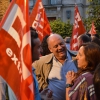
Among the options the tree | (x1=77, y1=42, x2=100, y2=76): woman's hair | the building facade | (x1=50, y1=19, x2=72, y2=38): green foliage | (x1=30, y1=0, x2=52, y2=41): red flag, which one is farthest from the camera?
the building facade

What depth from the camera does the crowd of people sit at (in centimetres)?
309

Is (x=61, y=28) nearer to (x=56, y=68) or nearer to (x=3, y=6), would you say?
(x=3, y=6)

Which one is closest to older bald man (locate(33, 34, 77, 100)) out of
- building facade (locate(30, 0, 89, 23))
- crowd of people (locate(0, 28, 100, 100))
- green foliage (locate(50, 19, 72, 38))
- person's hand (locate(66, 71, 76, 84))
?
crowd of people (locate(0, 28, 100, 100))

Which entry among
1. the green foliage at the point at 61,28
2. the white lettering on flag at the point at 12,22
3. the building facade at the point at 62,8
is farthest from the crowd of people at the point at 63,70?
the building facade at the point at 62,8

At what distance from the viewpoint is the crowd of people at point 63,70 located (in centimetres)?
309

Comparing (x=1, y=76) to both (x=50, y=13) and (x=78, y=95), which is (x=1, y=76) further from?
Answer: (x=50, y=13)

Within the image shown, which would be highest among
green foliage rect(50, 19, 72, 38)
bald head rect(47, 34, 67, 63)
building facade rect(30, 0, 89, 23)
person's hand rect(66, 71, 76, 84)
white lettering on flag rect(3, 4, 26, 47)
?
white lettering on flag rect(3, 4, 26, 47)

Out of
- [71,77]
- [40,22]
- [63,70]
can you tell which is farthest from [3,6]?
[71,77]

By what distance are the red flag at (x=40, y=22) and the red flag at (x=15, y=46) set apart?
4.43 m

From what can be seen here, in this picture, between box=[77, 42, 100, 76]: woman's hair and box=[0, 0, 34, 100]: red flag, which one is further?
box=[77, 42, 100, 76]: woman's hair

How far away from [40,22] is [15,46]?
4895 millimetres

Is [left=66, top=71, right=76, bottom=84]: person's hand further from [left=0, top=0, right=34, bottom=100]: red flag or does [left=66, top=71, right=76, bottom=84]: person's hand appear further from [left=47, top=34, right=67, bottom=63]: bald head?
[left=0, top=0, right=34, bottom=100]: red flag

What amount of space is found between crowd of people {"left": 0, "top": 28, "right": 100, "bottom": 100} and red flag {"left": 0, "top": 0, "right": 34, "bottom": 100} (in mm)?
211

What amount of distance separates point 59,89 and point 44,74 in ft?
0.84
